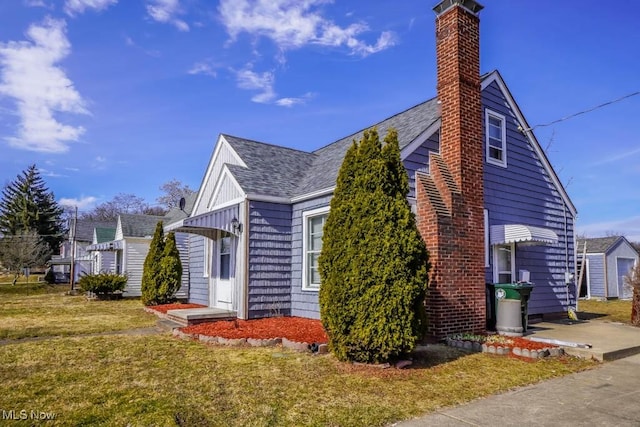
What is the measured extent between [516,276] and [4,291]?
29443mm

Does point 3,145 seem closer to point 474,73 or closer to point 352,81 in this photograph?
point 352,81

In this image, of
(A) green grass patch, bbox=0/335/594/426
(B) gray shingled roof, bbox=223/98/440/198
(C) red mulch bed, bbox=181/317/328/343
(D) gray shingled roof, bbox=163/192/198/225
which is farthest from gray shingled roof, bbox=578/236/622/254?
(D) gray shingled roof, bbox=163/192/198/225

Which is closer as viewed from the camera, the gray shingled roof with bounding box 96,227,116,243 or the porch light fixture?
the porch light fixture

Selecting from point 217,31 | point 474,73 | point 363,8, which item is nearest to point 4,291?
point 217,31

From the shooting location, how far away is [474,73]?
360 inches

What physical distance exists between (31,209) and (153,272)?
130 ft

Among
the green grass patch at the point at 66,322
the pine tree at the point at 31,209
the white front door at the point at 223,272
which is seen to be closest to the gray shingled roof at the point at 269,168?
the white front door at the point at 223,272

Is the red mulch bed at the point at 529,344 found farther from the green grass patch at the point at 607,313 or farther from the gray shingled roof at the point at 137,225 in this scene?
the gray shingled roof at the point at 137,225

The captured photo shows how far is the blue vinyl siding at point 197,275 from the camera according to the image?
14.0 m

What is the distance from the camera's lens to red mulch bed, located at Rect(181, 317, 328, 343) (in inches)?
310

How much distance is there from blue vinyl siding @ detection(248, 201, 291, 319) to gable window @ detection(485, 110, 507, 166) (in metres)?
5.65

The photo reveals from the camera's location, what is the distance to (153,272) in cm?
1514

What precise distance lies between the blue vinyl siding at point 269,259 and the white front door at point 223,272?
4.06 feet

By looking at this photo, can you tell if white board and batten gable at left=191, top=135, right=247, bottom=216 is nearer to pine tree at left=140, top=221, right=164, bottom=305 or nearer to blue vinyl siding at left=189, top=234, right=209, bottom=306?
blue vinyl siding at left=189, top=234, right=209, bottom=306
